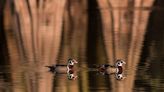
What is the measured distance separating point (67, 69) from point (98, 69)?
0.10m

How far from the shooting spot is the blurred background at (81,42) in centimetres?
150

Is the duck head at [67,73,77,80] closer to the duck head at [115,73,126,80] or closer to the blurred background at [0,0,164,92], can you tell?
the blurred background at [0,0,164,92]

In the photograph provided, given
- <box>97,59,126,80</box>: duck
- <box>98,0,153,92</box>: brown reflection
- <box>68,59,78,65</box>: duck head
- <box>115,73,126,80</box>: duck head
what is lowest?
<box>115,73,126,80</box>: duck head

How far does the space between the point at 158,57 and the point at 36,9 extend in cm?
40

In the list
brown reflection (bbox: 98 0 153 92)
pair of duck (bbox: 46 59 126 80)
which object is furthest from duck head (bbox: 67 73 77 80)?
brown reflection (bbox: 98 0 153 92)

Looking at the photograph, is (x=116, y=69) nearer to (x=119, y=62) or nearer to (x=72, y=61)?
(x=119, y=62)

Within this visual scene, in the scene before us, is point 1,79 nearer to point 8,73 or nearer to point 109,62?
point 8,73

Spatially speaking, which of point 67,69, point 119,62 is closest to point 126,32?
point 119,62

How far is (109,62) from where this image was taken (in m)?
1.51

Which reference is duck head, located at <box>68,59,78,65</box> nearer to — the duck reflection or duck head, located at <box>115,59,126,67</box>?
the duck reflection

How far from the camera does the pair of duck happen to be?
4.84 feet

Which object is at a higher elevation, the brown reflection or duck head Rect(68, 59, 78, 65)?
the brown reflection

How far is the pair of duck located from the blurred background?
15 mm

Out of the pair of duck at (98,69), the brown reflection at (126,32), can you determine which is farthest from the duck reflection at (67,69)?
→ the brown reflection at (126,32)
